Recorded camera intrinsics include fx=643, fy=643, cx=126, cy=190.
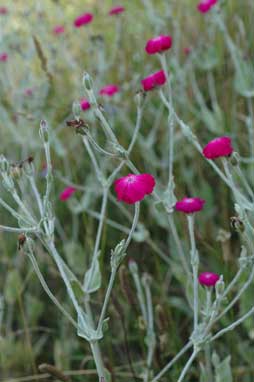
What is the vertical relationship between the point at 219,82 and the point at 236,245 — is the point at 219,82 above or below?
above

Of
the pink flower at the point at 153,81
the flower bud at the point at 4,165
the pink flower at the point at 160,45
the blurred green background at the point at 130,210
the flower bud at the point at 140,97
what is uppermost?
the pink flower at the point at 160,45

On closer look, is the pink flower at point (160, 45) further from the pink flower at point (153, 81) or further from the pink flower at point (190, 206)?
the pink flower at point (190, 206)

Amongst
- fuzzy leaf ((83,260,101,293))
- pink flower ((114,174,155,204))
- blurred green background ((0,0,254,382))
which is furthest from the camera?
blurred green background ((0,0,254,382))

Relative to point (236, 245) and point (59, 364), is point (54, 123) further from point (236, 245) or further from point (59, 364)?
point (59, 364)

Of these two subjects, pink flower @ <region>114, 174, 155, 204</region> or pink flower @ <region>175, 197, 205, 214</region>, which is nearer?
pink flower @ <region>114, 174, 155, 204</region>

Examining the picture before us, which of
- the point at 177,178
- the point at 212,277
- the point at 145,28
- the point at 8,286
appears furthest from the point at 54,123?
the point at 212,277

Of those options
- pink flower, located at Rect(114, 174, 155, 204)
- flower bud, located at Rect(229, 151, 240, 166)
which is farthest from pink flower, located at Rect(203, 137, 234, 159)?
pink flower, located at Rect(114, 174, 155, 204)

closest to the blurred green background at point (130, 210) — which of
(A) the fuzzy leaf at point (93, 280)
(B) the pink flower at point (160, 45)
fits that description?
(A) the fuzzy leaf at point (93, 280)

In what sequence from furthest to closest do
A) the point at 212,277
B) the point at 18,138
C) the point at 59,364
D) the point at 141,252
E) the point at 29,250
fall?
the point at 18,138
the point at 141,252
the point at 59,364
the point at 212,277
the point at 29,250

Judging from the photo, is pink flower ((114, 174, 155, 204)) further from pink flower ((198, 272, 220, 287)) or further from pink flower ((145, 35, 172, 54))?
pink flower ((145, 35, 172, 54))
